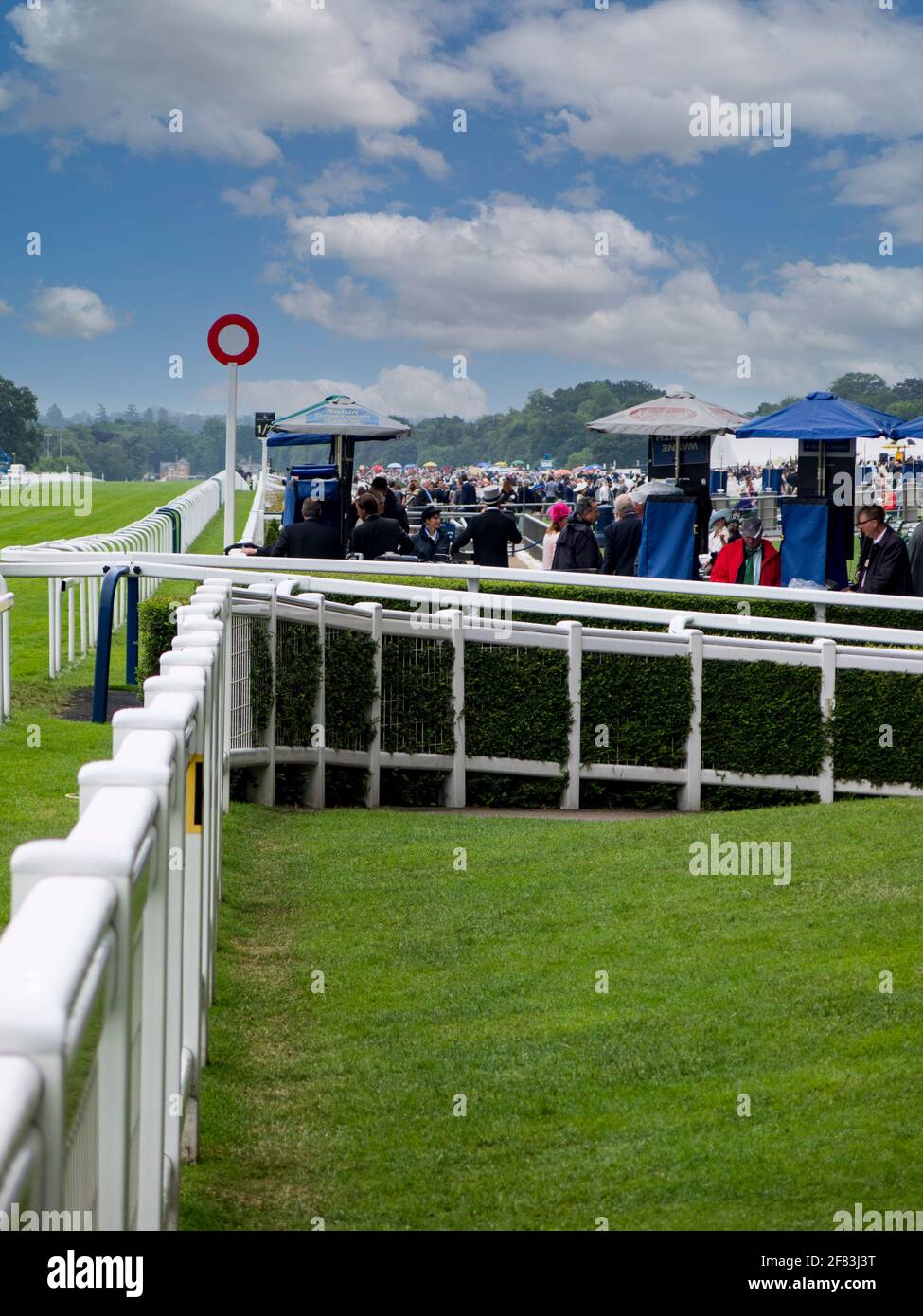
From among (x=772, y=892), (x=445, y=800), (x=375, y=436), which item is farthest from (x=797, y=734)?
(x=375, y=436)

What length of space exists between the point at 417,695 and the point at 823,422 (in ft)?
36.8

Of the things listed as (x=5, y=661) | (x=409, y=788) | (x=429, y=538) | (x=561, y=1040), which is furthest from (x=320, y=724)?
(x=429, y=538)

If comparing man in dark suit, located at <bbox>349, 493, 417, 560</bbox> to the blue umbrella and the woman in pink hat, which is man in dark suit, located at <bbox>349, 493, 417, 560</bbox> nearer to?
the woman in pink hat

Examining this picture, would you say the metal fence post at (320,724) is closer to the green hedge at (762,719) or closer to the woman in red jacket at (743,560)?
the green hedge at (762,719)

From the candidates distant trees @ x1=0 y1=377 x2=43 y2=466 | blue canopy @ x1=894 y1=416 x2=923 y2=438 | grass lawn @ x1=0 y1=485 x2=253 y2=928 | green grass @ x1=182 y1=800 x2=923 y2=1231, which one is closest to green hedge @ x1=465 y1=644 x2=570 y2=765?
grass lawn @ x1=0 y1=485 x2=253 y2=928

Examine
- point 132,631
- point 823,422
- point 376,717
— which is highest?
point 823,422

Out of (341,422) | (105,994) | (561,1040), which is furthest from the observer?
(341,422)

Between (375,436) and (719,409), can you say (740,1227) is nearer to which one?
(719,409)

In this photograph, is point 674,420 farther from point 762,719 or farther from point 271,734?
point 271,734

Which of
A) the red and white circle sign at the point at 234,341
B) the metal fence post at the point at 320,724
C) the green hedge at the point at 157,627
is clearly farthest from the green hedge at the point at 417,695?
the red and white circle sign at the point at 234,341

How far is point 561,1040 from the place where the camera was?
5.49m

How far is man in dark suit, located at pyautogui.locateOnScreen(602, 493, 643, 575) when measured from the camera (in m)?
19.3

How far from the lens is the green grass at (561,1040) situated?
4.22m

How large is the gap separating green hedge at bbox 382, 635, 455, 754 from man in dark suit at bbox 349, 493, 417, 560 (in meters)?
6.32
